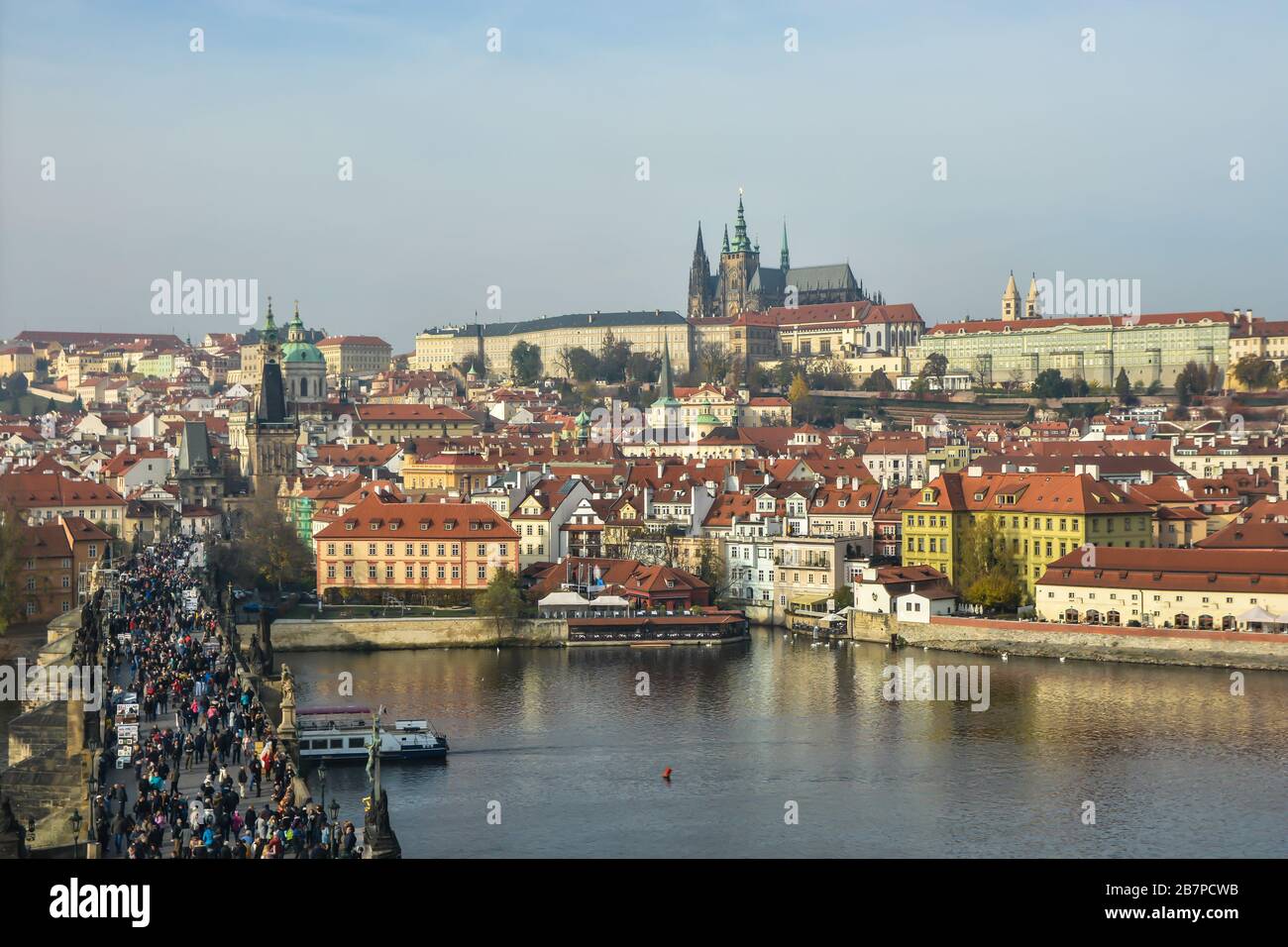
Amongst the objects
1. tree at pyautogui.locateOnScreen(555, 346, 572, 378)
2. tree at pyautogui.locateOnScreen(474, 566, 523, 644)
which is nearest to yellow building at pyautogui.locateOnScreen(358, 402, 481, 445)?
tree at pyautogui.locateOnScreen(555, 346, 572, 378)

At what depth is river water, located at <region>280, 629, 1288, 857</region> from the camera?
14156 millimetres

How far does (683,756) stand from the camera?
17484 millimetres

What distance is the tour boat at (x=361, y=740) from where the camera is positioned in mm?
17266

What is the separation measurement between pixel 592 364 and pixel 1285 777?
67241mm

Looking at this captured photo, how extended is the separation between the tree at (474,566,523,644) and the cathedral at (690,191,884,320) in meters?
69.2

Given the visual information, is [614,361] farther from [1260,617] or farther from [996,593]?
[1260,617]

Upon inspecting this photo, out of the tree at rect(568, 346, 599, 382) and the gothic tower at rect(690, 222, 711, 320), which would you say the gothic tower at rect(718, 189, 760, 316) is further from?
the tree at rect(568, 346, 599, 382)

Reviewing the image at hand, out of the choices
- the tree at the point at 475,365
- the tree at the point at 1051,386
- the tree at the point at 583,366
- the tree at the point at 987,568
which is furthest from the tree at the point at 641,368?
the tree at the point at 987,568

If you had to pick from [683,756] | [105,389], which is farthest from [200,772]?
[105,389]

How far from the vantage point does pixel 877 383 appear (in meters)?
75.8

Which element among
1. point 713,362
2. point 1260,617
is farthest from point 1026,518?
point 713,362

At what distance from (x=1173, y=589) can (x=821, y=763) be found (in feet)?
31.4

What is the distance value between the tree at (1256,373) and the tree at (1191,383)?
1.37 m

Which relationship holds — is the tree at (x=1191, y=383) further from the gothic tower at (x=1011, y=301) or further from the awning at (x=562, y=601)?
the awning at (x=562, y=601)
